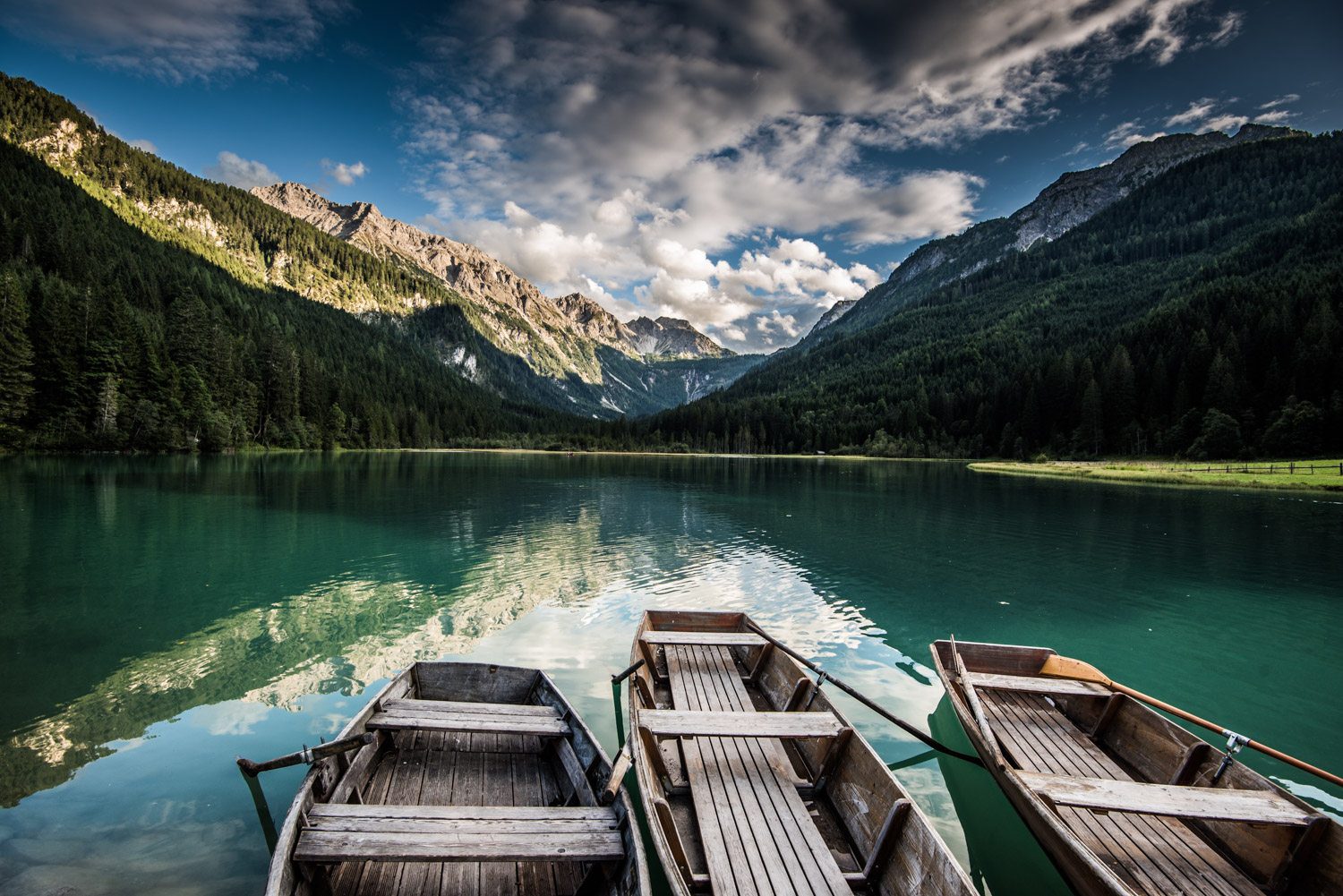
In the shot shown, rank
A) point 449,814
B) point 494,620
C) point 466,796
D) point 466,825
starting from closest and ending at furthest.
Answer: point 466,825, point 449,814, point 466,796, point 494,620

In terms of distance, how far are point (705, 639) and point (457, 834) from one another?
7.58m

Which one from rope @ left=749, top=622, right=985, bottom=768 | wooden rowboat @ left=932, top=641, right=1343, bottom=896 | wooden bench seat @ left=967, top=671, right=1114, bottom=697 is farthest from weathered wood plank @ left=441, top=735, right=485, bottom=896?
wooden bench seat @ left=967, top=671, right=1114, bottom=697

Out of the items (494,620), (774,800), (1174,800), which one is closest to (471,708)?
(774,800)

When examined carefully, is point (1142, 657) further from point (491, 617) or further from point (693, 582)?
point (491, 617)

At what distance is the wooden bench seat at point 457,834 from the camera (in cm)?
541

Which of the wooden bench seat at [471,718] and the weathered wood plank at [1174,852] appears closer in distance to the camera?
the weathered wood plank at [1174,852]

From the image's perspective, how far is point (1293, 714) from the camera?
493 inches

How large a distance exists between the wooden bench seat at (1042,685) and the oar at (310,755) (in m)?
10.1

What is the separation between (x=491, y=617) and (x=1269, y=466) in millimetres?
103997

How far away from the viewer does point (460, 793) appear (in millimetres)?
7867

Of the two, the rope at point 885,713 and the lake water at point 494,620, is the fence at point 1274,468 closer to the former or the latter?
the lake water at point 494,620

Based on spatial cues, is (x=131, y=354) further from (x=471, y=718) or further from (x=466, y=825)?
(x=466, y=825)

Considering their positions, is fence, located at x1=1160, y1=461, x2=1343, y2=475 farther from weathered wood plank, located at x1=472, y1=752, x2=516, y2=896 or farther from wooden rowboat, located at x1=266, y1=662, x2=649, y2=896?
weathered wood plank, located at x1=472, y1=752, x2=516, y2=896

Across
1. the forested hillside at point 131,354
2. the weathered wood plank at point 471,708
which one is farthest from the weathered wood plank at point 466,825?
the forested hillside at point 131,354
